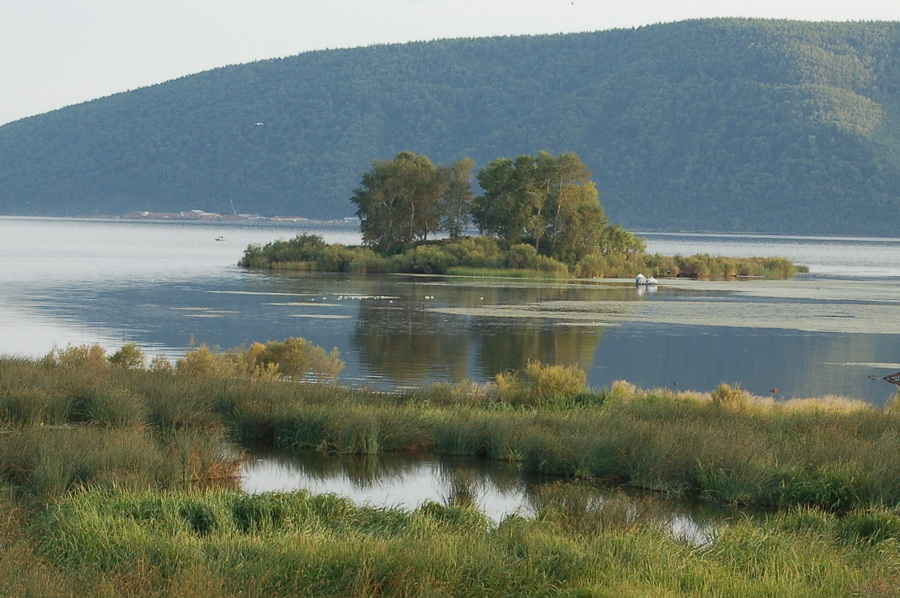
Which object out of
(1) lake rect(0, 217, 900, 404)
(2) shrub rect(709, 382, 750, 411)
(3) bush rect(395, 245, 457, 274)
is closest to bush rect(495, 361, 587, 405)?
(2) shrub rect(709, 382, 750, 411)

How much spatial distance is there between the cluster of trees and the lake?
4.75m

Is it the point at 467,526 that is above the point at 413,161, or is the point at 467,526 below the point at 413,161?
below

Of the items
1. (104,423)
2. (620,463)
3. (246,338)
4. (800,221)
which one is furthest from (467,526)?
(800,221)

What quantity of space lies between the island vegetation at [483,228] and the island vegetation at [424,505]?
5661cm

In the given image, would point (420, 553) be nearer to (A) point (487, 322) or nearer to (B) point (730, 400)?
(B) point (730, 400)

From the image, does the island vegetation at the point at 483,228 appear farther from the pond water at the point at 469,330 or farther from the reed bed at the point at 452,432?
the reed bed at the point at 452,432

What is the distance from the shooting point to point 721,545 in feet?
34.7

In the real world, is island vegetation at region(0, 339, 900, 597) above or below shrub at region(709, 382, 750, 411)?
above

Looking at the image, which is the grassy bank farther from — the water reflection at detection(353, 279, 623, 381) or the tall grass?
the tall grass

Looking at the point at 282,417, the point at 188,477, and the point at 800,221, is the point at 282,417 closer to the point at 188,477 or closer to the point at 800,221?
the point at 188,477

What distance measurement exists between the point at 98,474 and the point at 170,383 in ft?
19.3

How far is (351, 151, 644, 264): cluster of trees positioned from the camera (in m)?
76.6

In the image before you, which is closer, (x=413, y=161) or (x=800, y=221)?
(x=413, y=161)

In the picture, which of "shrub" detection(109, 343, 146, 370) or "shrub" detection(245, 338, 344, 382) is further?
"shrub" detection(245, 338, 344, 382)
